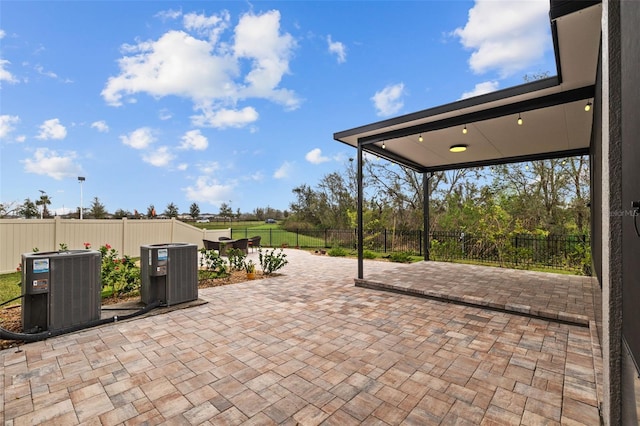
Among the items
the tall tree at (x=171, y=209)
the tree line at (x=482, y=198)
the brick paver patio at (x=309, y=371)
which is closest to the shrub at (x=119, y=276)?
the brick paver patio at (x=309, y=371)

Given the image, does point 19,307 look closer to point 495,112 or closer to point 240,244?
point 240,244

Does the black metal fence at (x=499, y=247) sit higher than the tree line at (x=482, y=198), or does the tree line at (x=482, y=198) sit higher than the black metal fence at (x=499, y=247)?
the tree line at (x=482, y=198)

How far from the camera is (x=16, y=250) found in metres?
7.57

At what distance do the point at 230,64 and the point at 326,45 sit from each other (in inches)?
154

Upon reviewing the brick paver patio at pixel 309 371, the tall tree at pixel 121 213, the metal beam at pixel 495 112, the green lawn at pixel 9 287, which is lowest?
the green lawn at pixel 9 287

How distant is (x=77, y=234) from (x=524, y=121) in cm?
1197

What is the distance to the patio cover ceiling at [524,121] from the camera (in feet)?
8.12

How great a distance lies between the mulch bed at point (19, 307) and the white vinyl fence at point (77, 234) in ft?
16.1

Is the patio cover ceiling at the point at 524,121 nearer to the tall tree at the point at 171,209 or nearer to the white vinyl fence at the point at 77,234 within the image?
the white vinyl fence at the point at 77,234

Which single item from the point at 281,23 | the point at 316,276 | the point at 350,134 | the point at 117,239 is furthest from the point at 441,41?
the point at 117,239

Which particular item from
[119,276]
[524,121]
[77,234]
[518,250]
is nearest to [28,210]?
[77,234]

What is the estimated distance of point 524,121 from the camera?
15.0ft

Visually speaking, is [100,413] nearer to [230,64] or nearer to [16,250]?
[16,250]

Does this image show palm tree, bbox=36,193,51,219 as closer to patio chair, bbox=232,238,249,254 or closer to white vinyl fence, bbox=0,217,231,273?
white vinyl fence, bbox=0,217,231,273
